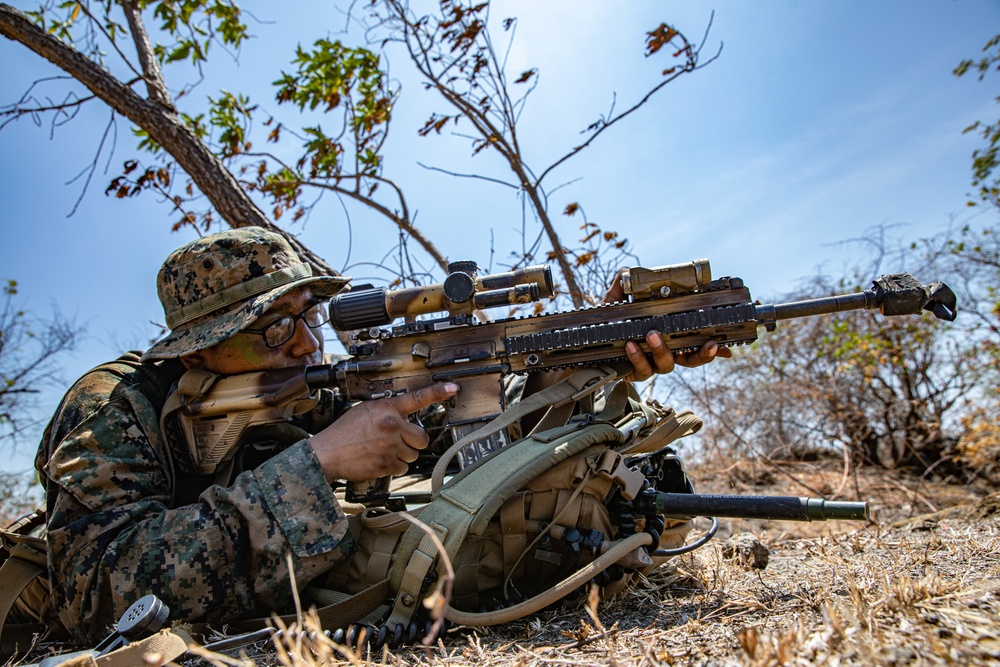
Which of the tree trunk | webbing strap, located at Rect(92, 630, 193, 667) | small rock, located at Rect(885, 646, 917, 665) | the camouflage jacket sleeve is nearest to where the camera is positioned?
small rock, located at Rect(885, 646, 917, 665)

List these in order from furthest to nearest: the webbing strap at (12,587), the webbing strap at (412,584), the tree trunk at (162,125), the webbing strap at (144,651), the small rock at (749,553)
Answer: the tree trunk at (162,125)
the small rock at (749,553)
the webbing strap at (12,587)
the webbing strap at (412,584)
the webbing strap at (144,651)

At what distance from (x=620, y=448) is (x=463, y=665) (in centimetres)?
126

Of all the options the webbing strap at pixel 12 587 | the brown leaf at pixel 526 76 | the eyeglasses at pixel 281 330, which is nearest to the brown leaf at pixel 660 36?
the brown leaf at pixel 526 76

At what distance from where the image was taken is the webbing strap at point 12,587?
Result: 2.64 metres

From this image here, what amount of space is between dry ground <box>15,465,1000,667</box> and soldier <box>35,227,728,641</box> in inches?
18.9

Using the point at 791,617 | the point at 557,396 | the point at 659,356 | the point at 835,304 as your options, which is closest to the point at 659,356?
the point at 659,356

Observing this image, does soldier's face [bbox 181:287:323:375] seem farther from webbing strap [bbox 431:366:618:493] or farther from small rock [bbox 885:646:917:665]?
small rock [bbox 885:646:917:665]

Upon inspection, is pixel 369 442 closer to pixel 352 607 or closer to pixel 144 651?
pixel 352 607

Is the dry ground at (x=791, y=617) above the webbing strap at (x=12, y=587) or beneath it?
beneath

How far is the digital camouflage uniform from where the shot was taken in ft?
8.17

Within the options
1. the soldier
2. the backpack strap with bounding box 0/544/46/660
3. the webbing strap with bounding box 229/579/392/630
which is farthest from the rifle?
the backpack strap with bounding box 0/544/46/660

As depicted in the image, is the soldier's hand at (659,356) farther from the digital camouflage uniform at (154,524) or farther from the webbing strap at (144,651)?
the webbing strap at (144,651)

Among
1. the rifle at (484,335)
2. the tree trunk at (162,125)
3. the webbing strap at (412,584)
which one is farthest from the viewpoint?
the tree trunk at (162,125)

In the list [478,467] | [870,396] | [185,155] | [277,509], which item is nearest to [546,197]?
[185,155]
